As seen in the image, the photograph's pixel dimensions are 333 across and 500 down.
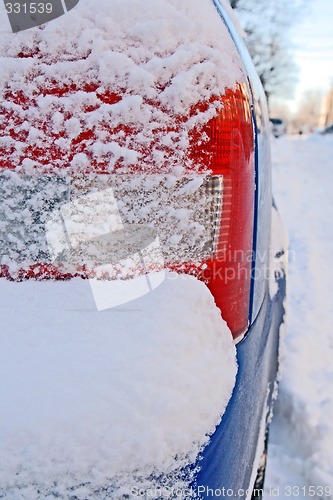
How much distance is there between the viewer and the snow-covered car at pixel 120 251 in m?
0.76

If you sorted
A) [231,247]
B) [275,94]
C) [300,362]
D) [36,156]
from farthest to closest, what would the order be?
[275,94] → [300,362] → [231,247] → [36,156]

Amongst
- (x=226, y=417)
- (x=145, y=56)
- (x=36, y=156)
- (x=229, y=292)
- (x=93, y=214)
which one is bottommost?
(x=226, y=417)

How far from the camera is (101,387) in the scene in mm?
782

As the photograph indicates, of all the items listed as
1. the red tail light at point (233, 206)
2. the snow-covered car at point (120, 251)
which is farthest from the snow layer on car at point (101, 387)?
the red tail light at point (233, 206)

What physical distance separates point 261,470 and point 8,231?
1255mm

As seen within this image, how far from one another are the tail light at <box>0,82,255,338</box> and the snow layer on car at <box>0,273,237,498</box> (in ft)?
0.25

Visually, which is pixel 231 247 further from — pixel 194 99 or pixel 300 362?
pixel 300 362

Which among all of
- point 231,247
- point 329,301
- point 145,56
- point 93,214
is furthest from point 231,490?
point 329,301

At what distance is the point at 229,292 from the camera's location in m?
1.02

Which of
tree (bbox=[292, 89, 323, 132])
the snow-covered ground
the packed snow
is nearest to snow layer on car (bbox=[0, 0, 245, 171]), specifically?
the packed snow

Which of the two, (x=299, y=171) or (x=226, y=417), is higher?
(x=226, y=417)

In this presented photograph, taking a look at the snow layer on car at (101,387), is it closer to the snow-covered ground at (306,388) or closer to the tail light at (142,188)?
the tail light at (142,188)

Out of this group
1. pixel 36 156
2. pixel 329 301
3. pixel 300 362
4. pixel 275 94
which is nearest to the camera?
pixel 36 156

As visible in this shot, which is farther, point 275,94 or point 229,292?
point 275,94
